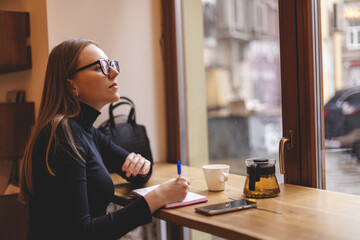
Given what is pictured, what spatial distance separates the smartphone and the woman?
0.13 meters

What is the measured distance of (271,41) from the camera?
6.33 feet

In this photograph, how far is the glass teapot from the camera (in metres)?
1.40

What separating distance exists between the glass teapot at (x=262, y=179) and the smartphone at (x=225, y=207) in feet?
0.30

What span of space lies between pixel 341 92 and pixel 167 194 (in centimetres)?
81

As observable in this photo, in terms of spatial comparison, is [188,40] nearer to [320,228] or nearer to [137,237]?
[137,237]

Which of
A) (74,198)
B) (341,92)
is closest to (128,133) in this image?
(74,198)

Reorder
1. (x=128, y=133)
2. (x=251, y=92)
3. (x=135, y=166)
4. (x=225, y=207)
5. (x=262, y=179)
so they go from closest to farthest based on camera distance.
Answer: (x=225, y=207), (x=262, y=179), (x=135, y=166), (x=128, y=133), (x=251, y=92)

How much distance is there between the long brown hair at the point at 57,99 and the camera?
135 centimetres

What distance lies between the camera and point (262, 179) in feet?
4.60

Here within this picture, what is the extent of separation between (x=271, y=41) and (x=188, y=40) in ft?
2.02

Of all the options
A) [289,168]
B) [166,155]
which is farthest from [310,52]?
[166,155]

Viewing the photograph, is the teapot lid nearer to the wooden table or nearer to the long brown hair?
the wooden table

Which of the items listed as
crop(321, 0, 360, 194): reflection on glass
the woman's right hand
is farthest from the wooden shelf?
crop(321, 0, 360, 194): reflection on glass

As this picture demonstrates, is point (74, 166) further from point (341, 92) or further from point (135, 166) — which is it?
point (341, 92)
